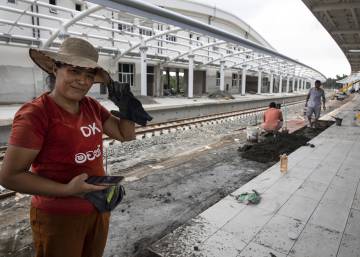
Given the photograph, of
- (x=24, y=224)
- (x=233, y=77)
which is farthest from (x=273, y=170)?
(x=233, y=77)

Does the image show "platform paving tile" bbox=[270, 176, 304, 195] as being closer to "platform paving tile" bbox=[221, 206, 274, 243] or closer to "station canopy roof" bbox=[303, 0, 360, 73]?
"platform paving tile" bbox=[221, 206, 274, 243]

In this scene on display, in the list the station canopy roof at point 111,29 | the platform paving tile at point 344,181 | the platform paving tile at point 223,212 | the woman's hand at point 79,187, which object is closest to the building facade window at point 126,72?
the station canopy roof at point 111,29

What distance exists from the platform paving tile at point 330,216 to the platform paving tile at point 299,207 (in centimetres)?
7

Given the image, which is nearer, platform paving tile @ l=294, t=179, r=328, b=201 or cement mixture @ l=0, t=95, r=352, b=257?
cement mixture @ l=0, t=95, r=352, b=257

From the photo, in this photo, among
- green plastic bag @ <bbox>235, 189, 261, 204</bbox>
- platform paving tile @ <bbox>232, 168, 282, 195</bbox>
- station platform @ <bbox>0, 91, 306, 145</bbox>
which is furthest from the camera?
station platform @ <bbox>0, 91, 306, 145</bbox>

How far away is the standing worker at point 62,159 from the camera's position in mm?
1357

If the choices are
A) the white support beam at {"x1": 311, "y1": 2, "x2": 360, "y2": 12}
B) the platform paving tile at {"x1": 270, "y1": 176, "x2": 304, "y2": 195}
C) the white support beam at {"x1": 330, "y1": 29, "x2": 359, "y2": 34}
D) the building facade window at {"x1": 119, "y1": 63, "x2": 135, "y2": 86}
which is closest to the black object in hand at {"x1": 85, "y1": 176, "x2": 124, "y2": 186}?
the platform paving tile at {"x1": 270, "y1": 176, "x2": 304, "y2": 195}

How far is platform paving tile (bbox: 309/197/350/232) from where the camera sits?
3.17m

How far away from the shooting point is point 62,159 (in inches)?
59.2

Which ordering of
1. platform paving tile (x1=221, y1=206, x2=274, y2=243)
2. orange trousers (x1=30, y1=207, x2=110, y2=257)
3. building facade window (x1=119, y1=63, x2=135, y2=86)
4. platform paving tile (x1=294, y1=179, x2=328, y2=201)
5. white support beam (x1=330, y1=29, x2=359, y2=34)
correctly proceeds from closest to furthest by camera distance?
orange trousers (x1=30, y1=207, x2=110, y2=257), platform paving tile (x1=221, y1=206, x2=274, y2=243), platform paving tile (x1=294, y1=179, x2=328, y2=201), white support beam (x1=330, y1=29, x2=359, y2=34), building facade window (x1=119, y1=63, x2=135, y2=86)

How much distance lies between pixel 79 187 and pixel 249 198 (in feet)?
9.34

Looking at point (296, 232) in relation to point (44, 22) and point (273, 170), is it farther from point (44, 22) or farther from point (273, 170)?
point (44, 22)

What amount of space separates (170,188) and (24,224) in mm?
2265

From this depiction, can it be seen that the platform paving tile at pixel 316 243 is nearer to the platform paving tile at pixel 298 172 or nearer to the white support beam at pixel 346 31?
the platform paving tile at pixel 298 172
